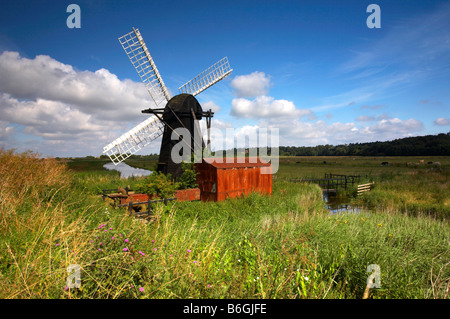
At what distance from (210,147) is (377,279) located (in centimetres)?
1247

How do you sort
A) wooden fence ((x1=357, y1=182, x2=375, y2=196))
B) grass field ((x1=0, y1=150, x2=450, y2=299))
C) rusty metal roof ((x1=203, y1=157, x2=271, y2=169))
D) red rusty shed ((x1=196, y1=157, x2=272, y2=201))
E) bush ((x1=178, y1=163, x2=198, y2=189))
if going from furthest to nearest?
1. wooden fence ((x1=357, y1=182, x2=375, y2=196))
2. bush ((x1=178, y1=163, x2=198, y2=189))
3. rusty metal roof ((x1=203, y1=157, x2=271, y2=169))
4. red rusty shed ((x1=196, y1=157, x2=272, y2=201))
5. grass field ((x1=0, y1=150, x2=450, y2=299))

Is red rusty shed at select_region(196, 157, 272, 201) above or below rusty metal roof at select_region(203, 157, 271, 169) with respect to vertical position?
below

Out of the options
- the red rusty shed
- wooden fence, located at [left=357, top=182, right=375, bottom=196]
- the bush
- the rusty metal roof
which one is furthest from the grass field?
wooden fence, located at [left=357, top=182, right=375, bottom=196]

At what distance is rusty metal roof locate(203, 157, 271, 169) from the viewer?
474 inches

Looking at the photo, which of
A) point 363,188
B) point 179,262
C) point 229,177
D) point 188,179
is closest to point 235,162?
point 229,177

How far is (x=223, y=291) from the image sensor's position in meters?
2.76

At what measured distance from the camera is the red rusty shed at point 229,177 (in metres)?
11.7

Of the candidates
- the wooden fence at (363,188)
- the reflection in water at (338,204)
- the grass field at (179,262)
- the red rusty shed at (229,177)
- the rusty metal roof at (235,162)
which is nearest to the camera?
the grass field at (179,262)

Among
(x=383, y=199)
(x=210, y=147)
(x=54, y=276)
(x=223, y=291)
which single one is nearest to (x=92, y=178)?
(x=210, y=147)

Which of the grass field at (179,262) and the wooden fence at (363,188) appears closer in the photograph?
the grass field at (179,262)

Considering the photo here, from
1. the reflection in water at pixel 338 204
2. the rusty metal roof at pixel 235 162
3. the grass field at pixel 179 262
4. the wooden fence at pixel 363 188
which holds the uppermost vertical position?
the rusty metal roof at pixel 235 162

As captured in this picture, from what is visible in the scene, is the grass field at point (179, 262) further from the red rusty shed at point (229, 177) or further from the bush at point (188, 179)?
the bush at point (188, 179)

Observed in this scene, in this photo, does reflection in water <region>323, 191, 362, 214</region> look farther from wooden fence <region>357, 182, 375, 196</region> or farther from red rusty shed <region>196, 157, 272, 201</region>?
red rusty shed <region>196, 157, 272, 201</region>

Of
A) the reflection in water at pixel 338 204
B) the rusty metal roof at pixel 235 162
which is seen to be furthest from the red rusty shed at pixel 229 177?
the reflection in water at pixel 338 204
